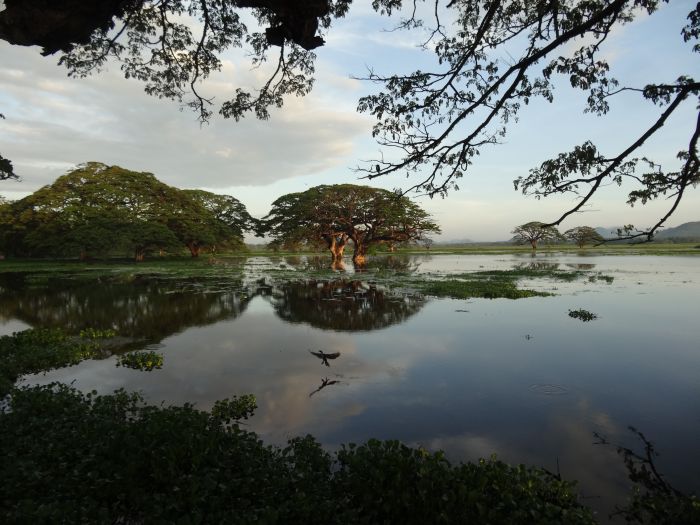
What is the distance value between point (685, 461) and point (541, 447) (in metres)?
2.28

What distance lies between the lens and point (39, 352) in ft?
39.2

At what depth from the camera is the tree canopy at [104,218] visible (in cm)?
5134

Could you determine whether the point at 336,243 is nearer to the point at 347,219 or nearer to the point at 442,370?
the point at 347,219

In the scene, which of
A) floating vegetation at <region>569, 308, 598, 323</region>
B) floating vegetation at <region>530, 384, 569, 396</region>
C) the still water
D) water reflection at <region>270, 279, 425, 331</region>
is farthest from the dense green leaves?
floating vegetation at <region>569, 308, 598, 323</region>

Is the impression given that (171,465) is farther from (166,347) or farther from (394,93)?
(166,347)

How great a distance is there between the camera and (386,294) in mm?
26953

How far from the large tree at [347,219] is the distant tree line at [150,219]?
139 millimetres

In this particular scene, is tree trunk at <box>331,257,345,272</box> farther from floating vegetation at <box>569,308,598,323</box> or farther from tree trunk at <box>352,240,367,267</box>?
floating vegetation at <box>569,308,598,323</box>

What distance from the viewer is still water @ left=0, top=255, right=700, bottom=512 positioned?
7516 mm

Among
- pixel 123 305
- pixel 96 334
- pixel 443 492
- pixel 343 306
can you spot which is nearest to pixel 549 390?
pixel 443 492

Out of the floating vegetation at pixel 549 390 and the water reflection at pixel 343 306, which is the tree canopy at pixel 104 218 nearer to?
the water reflection at pixel 343 306

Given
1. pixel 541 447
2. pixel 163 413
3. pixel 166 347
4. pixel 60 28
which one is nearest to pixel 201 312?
pixel 166 347

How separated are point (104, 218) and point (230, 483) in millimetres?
58577

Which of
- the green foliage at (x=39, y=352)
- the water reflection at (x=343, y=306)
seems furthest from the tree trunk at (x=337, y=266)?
the green foliage at (x=39, y=352)
